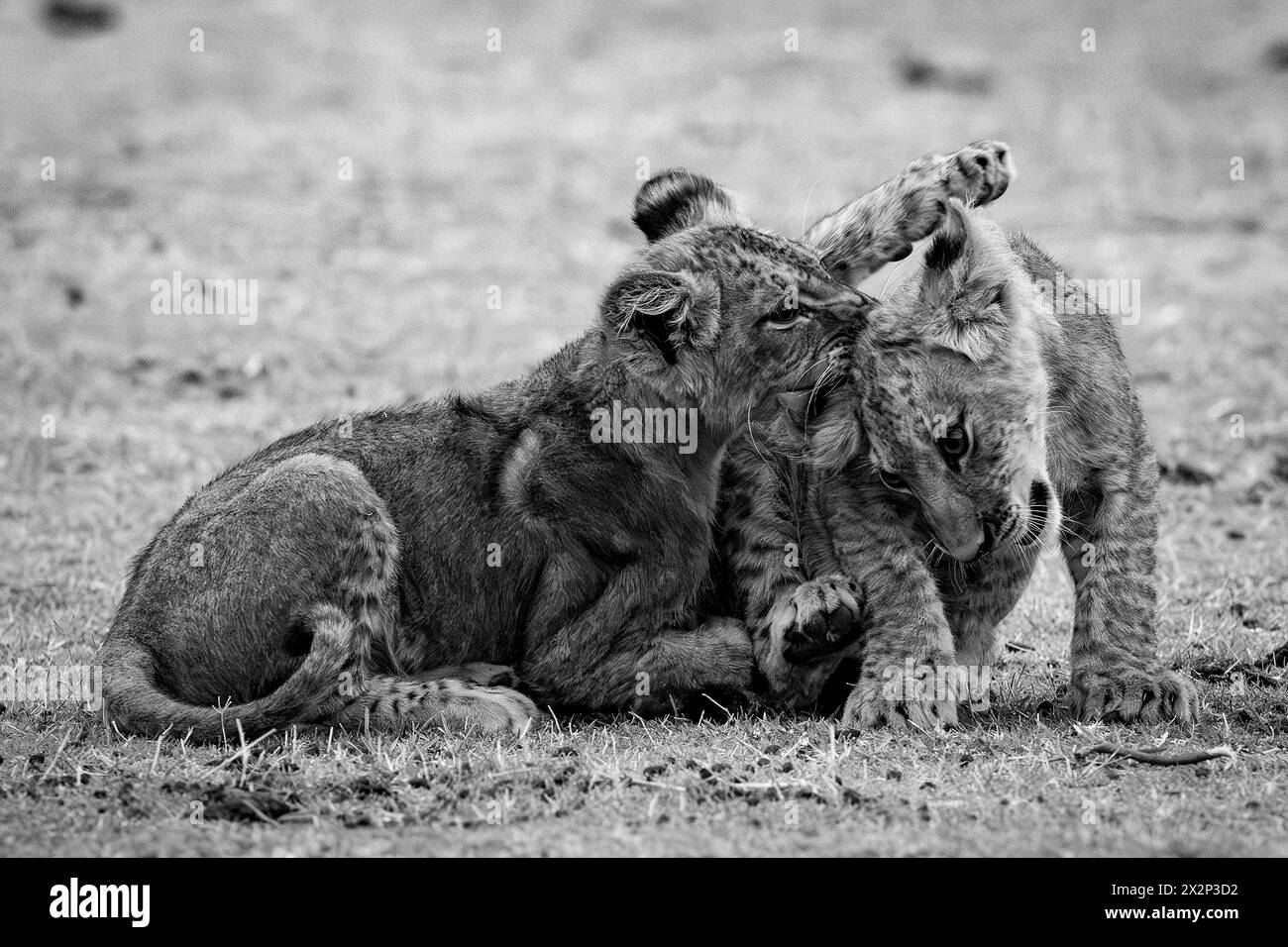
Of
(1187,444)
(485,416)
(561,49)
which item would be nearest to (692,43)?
(561,49)

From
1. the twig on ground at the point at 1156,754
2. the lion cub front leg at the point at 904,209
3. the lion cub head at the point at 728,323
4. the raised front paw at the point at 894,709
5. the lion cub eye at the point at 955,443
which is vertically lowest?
the twig on ground at the point at 1156,754

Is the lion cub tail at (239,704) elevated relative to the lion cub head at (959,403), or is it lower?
lower

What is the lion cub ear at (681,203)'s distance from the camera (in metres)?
7.41

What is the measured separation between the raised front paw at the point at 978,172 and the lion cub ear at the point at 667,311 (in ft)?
4.56

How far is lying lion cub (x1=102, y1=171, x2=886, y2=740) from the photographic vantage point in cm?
636

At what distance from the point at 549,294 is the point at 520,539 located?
28.7 feet

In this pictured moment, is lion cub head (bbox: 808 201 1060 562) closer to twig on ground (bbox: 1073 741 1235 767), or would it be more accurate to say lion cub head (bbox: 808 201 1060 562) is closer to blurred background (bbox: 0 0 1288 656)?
twig on ground (bbox: 1073 741 1235 767)

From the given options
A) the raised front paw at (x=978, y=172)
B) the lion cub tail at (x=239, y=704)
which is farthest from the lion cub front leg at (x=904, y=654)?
the lion cub tail at (x=239, y=704)

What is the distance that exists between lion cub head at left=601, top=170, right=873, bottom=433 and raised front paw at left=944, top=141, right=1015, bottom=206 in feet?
3.05

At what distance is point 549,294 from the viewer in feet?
50.3

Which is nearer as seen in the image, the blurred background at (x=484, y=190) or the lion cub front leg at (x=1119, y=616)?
the lion cub front leg at (x=1119, y=616)

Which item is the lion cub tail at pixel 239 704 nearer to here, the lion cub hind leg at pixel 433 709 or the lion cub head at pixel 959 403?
the lion cub hind leg at pixel 433 709

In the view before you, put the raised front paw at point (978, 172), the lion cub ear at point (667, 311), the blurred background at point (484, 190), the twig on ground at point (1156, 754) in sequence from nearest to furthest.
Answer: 1. the twig on ground at point (1156, 754)
2. the lion cub ear at point (667, 311)
3. the raised front paw at point (978, 172)
4. the blurred background at point (484, 190)

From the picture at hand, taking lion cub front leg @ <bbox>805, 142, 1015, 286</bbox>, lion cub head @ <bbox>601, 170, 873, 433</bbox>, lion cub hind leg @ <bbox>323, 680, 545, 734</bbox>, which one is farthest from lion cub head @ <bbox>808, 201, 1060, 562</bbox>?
lion cub hind leg @ <bbox>323, 680, 545, 734</bbox>
